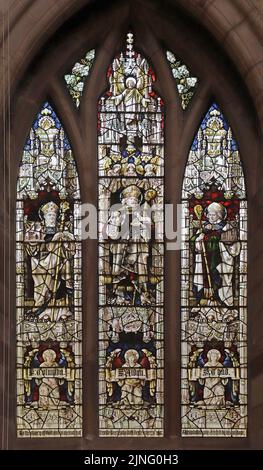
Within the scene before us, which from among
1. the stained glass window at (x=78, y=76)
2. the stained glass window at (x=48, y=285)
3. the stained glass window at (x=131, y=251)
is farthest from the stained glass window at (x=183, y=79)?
the stained glass window at (x=48, y=285)

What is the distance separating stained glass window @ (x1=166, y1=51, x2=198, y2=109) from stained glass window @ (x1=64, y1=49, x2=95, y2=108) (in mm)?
563

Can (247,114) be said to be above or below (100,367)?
above

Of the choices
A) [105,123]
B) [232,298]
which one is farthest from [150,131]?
[232,298]

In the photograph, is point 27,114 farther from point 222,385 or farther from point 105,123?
point 222,385

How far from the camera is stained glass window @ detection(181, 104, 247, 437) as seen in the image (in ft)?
49.0

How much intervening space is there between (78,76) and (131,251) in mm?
1300

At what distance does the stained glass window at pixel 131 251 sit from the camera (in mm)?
14922

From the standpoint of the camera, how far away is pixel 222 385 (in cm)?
1493

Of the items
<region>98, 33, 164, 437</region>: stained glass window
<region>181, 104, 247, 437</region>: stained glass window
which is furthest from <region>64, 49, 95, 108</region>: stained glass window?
<region>181, 104, 247, 437</region>: stained glass window

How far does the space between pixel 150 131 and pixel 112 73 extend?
50 cm

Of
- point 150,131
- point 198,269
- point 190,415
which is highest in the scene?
point 150,131

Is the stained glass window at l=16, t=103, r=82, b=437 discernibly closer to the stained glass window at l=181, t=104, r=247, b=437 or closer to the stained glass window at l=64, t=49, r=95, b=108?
the stained glass window at l=64, t=49, r=95, b=108

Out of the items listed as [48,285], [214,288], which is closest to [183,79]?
[214,288]

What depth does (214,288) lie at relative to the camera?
1498cm
